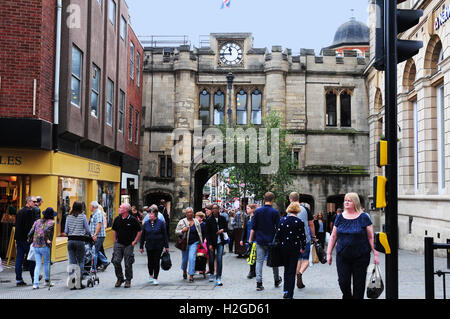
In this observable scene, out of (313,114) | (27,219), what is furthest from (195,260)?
(313,114)

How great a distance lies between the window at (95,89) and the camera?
1803cm

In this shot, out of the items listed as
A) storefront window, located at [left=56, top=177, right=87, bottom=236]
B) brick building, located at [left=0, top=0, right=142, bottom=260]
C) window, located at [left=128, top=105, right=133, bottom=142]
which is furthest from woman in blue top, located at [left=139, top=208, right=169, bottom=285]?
window, located at [left=128, top=105, right=133, bottom=142]

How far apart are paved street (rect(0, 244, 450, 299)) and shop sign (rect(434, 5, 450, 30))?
823 centimetres

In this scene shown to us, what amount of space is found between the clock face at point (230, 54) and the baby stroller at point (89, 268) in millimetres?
20429

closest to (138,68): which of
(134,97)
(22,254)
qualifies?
(134,97)

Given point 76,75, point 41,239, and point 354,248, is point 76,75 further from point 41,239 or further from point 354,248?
point 354,248

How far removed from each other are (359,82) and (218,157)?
32.0 ft

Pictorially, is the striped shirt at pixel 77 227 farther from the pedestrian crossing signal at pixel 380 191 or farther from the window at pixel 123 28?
the window at pixel 123 28

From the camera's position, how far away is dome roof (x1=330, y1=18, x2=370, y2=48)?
168ft

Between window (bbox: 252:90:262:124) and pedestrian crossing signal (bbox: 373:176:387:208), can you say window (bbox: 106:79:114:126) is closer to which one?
window (bbox: 252:90:262:124)

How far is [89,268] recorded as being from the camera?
1097cm

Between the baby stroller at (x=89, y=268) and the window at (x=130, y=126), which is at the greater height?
the window at (x=130, y=126)

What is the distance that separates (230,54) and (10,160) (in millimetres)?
18427

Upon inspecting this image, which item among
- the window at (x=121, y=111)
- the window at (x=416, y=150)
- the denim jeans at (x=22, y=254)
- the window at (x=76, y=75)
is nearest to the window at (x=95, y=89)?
the window at (x=76, y=75)
